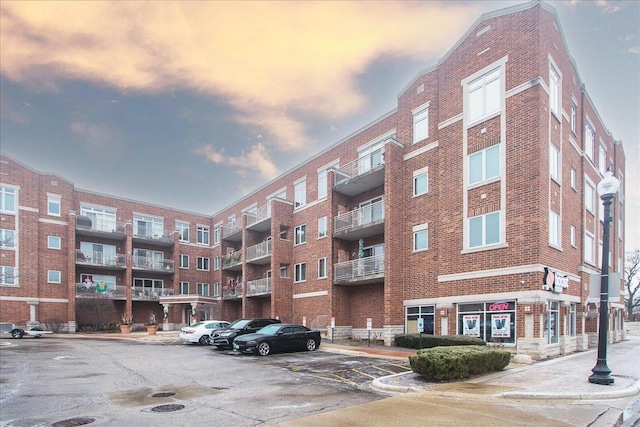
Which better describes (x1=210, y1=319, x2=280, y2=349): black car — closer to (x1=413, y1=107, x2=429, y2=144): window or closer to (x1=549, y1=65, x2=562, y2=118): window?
(x1=413, y1=107, x2=429, y2=144): window

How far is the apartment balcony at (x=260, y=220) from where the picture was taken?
114 feet

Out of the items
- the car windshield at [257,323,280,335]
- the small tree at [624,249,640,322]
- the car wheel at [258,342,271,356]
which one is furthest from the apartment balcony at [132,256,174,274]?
the small tree at [624,249,640,322]

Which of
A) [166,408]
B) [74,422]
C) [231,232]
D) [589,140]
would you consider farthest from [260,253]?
[74,422]

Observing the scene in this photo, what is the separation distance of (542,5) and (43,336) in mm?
37075

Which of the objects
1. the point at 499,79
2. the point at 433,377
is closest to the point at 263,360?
the point at 433,377

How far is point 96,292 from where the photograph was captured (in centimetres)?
3803

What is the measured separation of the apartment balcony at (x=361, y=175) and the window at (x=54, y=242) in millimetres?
25028

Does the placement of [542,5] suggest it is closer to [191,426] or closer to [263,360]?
[263,360]

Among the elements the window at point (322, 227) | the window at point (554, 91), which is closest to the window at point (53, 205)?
the window at point (322, 227)

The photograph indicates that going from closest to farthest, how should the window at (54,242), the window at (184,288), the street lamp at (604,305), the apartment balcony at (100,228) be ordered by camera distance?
the street lamp at (604,305) < the window at (54,242) < the apartment balcony at (100,228) < the window at (184,288)

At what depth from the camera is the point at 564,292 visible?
19.3 meters

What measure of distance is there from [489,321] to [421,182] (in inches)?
318

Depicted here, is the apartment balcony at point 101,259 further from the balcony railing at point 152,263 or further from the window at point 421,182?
the window at point 421,182

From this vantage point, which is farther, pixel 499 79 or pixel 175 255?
pixel 175 255
